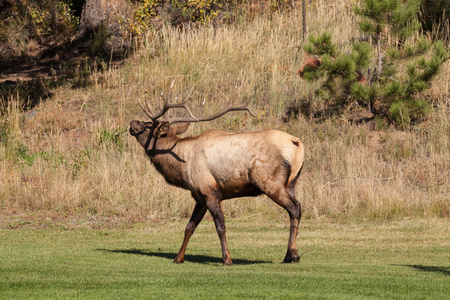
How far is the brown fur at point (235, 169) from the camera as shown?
1012cm

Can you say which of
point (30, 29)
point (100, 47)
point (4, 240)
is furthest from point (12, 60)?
point (4, 240)

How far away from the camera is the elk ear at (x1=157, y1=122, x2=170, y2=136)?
37.1ft

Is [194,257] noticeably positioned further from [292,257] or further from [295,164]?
[295,164]

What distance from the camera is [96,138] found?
2081cm

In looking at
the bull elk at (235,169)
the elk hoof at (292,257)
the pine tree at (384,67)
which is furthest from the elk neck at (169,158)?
the pine tree at (384,67)

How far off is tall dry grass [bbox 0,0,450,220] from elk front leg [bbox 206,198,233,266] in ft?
7.05

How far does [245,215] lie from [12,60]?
691 inches

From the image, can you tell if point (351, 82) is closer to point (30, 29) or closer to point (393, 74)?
point (393, 74)

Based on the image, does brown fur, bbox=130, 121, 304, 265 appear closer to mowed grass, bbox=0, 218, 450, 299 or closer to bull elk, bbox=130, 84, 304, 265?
bull elk, bbox=130, 84, 304, 265

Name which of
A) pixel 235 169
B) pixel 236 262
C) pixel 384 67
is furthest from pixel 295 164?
pixel 384 67

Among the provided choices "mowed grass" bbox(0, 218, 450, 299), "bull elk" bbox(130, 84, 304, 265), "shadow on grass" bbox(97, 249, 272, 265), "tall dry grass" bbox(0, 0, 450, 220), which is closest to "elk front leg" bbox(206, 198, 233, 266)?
"bull elk" bbox(130, 84, 304, 265)

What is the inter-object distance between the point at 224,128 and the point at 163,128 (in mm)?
9761

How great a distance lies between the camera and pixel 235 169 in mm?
10328

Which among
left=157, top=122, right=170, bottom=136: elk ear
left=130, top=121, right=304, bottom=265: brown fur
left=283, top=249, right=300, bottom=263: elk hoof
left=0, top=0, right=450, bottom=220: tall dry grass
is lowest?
left=0, top=0, right=450, bottom=220: tall dry grass
